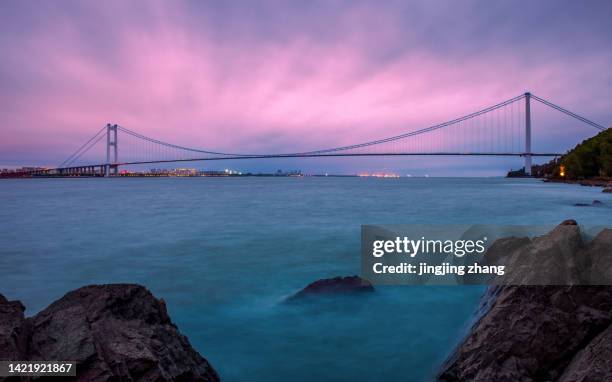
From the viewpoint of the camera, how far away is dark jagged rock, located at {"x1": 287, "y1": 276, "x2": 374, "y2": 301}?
17.5ft

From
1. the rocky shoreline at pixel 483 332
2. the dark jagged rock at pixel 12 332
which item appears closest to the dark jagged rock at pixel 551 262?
the rocky shoreline at pixel 483 332

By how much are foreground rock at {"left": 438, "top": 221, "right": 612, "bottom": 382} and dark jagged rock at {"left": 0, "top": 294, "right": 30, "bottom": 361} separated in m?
2.71

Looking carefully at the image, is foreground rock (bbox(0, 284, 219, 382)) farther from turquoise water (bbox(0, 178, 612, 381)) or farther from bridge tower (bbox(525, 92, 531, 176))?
bridge tower (bbox(525, 92, 531, 176))

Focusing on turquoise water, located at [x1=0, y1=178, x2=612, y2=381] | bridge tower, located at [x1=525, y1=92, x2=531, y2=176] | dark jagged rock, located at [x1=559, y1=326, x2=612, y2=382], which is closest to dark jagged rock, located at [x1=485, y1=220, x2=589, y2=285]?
dark jagged rock, located at [x1=559, y1=326, x2=612, y2=382]

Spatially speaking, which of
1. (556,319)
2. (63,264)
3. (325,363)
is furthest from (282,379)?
(63,264)

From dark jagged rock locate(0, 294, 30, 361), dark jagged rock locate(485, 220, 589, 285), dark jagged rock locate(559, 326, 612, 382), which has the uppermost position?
dark jagged rock locate(485, 220, 589, 285)

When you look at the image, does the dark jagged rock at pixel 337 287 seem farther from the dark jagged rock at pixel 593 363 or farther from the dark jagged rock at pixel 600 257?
the dark jagged rock at pixel 593 363

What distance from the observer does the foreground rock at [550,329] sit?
2.34 metres

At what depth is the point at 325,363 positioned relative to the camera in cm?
370

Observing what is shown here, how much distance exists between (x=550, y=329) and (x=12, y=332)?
3239 mm

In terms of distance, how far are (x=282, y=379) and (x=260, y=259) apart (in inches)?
210

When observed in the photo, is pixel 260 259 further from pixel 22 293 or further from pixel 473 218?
pixel 473 218

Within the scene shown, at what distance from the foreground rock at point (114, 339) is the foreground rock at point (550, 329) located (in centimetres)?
192

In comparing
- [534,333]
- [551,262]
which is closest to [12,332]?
[534,333]
